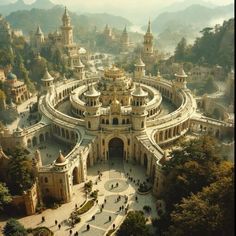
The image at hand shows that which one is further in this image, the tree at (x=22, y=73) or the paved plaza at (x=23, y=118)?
the tree at (x=22, y=73)

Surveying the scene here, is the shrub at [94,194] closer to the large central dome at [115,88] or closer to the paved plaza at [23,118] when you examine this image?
the large central dome at [115,88]

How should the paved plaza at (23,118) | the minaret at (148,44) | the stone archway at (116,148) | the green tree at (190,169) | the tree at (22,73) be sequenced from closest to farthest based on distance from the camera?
the green tree at (190,169) → the stone archway at (116,148) → the paved plaza at (23,118) → the tree at (22,73) → the minaret at (148,44)

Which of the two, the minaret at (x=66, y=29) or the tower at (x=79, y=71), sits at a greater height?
the minaret at (x=66, y=29)

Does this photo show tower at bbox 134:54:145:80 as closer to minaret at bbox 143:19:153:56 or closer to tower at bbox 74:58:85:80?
tower at bbox 74:58:85:80

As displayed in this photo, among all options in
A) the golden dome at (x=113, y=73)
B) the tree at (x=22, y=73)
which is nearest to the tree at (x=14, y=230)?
the golden dome at (x=113, y=73)

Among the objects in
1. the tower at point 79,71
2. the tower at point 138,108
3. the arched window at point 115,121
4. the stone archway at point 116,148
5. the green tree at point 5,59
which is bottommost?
the stone archway at point 116,148

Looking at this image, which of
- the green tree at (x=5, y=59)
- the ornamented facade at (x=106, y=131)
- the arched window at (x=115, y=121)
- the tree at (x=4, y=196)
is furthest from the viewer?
the green tree at (x=5, y=59)

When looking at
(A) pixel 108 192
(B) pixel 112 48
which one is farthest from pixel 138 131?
(B) pixel 112 48
